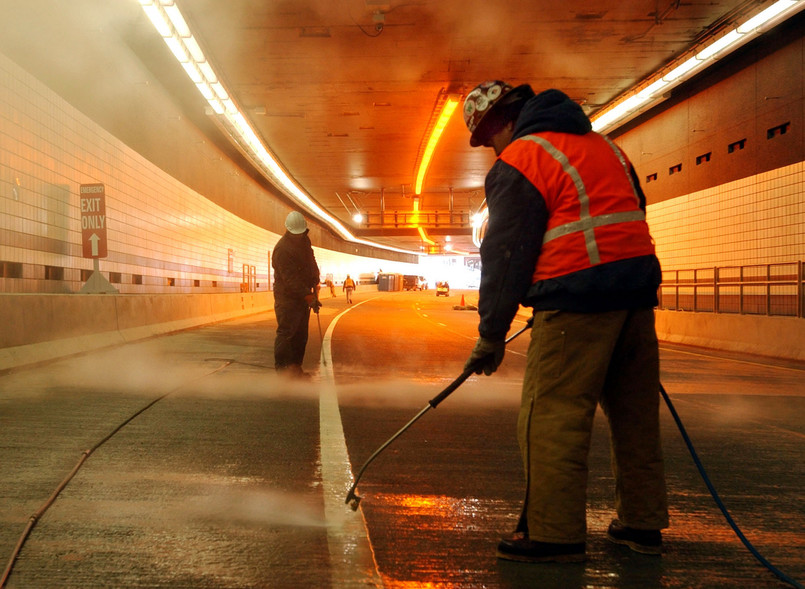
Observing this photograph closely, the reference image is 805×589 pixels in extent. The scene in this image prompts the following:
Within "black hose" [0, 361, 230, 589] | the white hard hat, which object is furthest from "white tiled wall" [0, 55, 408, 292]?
"black hose" [0, 361, 230, 589]

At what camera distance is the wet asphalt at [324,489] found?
102 inches

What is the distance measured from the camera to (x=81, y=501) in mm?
3332

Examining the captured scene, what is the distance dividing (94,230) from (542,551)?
12416mm

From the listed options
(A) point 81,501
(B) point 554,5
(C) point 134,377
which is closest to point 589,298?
(A) point 81,501

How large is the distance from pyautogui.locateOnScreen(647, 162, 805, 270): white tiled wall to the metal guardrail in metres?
0.40

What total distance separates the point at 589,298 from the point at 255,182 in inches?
1242

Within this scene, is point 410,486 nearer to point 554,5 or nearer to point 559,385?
point 559,385

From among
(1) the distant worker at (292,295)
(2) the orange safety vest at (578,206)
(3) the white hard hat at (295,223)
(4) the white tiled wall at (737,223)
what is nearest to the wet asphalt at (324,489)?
(1) the distant worker at (292,295)

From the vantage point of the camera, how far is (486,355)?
9.06 feet

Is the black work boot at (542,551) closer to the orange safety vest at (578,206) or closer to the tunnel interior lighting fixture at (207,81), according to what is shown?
the orange safety vest at (578,206)

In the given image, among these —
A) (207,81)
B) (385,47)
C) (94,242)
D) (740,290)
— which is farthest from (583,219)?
(207,81)

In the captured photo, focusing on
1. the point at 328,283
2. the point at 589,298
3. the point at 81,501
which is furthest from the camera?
the point at 328,283

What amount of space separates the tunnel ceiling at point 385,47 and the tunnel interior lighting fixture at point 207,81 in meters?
0.25

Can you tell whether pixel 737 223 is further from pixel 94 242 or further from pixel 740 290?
pixel 94 242
